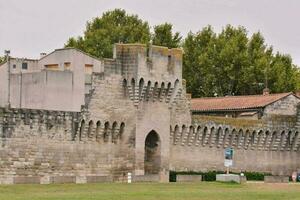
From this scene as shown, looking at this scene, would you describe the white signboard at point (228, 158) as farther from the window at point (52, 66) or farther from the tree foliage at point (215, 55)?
the tree foliage at point (215, 55)

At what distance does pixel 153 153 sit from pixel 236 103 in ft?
48.4

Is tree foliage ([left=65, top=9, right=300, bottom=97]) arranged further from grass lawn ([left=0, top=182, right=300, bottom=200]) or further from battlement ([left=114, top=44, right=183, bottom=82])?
grass lawn ([left=0, top=182, right=300, bottom=200])

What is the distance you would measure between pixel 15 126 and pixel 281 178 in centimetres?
2193

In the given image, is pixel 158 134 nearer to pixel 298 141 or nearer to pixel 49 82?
pixel 49 82

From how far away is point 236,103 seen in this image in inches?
3649

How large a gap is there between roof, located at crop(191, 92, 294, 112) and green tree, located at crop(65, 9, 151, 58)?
3192 centimetres

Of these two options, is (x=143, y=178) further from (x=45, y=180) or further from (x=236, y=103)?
(x=236, y=103)

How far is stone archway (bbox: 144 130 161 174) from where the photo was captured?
263ft

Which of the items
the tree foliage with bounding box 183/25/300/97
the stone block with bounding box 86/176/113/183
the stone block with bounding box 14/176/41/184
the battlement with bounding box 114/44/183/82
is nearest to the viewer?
the stone block with bounding box 14/176/41/184

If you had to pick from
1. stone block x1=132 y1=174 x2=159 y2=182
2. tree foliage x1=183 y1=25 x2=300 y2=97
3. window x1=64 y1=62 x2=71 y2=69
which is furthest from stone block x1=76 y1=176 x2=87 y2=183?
tree foliage x1=183 y1=25 x2=300 y2=97

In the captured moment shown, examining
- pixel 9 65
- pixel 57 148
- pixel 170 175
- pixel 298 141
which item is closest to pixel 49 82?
pixel 57 148

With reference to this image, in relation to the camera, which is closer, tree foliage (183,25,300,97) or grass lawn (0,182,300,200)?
grass lawn (0,182,300,200)

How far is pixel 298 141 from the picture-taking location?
9250 cm

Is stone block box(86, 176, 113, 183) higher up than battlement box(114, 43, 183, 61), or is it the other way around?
battlement box(114, 43, 183, 61)
